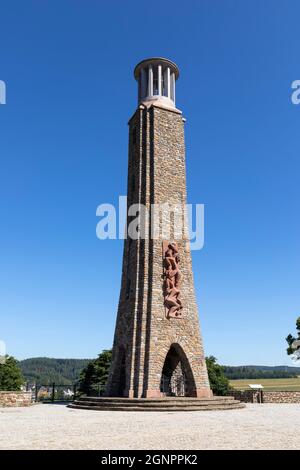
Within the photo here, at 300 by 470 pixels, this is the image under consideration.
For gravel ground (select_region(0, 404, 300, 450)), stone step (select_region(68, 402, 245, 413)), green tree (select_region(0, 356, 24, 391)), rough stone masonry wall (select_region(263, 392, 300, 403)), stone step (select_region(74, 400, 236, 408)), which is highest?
gravel ground (select_region(0, 404, 300, 450))

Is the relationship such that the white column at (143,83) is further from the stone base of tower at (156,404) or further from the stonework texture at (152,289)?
the stone base of tower at (156,404)

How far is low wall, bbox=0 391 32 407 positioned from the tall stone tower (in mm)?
4632

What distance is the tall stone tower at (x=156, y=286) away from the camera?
19.6 m

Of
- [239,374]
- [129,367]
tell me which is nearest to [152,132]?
[129,367]

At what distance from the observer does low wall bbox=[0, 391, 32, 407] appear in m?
20.9

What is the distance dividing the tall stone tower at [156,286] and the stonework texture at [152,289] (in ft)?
0.14

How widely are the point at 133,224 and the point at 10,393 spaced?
35.4 feet

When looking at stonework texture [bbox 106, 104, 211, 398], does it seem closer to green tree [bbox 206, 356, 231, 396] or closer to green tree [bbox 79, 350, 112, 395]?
green tree [bbox 79, 350, 112, 395]

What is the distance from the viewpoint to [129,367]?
19.4 metres

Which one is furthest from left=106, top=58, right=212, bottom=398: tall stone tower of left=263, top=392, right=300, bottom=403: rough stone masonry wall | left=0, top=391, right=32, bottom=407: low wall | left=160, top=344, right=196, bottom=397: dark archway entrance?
left=263, top=392, right=300, bottom=403: rough stone masonry wall

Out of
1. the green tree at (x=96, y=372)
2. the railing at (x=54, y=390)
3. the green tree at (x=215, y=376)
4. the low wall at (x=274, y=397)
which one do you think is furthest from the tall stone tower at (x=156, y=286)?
the green tree at (x=215, y=376)

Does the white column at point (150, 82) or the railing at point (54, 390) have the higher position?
the white column at point (150, 82)

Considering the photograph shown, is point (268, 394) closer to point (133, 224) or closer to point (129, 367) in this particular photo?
point (129, 367)

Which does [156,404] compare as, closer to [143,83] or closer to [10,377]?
[143,83]
